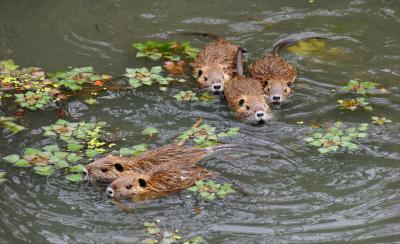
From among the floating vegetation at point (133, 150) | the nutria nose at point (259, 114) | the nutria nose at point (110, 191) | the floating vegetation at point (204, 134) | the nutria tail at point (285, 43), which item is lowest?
the nutria nose at point (110, 191)

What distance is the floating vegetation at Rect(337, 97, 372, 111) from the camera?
6.95 m

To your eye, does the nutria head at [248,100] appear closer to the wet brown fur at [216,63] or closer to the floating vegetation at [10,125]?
the wet brown fur at [216,63]

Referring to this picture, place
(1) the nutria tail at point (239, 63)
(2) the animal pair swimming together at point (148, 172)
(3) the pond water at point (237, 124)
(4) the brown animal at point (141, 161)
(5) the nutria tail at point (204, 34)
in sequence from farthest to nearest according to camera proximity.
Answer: (5) the nutria tail at point (204, 34), (1) the nutria tail at point (239, 63), (4) the brown animal at point (141, 161), (2) the animal pair swimming together at point (148, 172), (3) the pond water at point (237, 124)

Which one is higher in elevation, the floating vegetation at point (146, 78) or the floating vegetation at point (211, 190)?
the floating vegetation at point (146, 78)

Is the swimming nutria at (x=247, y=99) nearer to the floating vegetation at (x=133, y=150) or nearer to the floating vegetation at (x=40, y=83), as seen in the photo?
the floating vegetation at (x=133, y=150)

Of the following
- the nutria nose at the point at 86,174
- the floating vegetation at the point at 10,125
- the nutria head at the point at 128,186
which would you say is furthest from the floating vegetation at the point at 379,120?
the floating vegetation at the point at 10,125

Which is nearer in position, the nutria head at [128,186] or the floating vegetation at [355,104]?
the nutria head at [128,186]

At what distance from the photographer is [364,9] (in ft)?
29.6

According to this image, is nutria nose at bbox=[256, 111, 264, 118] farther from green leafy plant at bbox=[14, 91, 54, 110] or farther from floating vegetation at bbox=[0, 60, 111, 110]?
green leafy plant at bbox=[14, 91, 54, 110]

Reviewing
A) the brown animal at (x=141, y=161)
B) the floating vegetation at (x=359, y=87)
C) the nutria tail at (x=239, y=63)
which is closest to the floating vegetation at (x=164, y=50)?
the nutria tail at (x=239, y=63)

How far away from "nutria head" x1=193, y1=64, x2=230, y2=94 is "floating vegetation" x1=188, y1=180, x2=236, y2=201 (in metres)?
1.93

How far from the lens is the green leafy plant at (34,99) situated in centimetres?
691

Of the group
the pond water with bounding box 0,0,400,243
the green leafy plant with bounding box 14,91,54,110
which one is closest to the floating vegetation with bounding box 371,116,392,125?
the pond water with bounding box 0,0,400,243

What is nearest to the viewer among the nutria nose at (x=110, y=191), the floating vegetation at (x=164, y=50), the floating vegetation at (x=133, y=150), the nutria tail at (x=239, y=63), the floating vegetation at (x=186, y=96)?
the nutria nose at (x=110, y=191)
